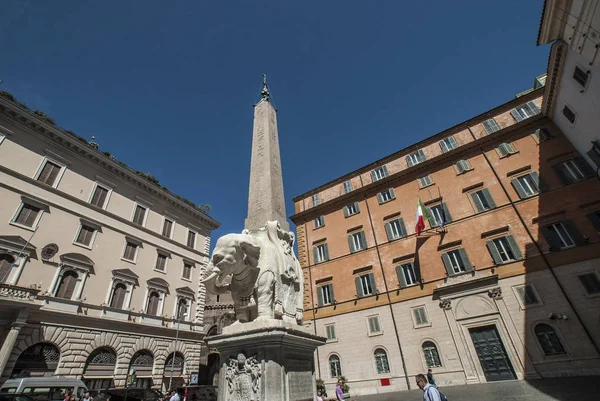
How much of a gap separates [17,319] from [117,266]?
577 centimetres

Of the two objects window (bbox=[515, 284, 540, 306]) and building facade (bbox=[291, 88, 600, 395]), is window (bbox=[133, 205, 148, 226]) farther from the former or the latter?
window (bbox=[515, 284, 540, 306])

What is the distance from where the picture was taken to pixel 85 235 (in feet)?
59.6

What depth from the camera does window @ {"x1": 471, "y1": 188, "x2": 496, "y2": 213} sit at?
714 inches

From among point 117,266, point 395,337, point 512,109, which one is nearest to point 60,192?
point 117,266

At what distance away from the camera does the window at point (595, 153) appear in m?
13.7

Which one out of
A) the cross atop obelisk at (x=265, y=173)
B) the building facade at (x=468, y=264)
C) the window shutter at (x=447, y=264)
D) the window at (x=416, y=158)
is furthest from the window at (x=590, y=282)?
the cross atop obelisk at (x=265, y=173)

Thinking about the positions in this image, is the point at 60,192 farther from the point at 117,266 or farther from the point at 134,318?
the point at 134,318

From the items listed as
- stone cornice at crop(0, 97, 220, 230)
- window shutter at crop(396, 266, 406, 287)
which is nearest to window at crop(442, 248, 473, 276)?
window shutter at crop(396, 266, 406, 287)

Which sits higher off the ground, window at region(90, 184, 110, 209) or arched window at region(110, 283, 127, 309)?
window at region(90, 184, 110, 209)

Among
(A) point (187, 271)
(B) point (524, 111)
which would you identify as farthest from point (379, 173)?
(A) point (187, 271)

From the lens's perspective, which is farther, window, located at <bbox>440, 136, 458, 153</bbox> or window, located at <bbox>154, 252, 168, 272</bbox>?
window, located at <bbox>154, 252, 168, 272</bbox>

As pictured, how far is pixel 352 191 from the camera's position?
23.8 meters

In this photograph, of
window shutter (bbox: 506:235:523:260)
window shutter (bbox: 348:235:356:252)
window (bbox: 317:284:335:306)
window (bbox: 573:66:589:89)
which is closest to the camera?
window (bbox: 573:66:589:89)

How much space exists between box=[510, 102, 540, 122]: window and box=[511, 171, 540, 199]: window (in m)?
4.65
